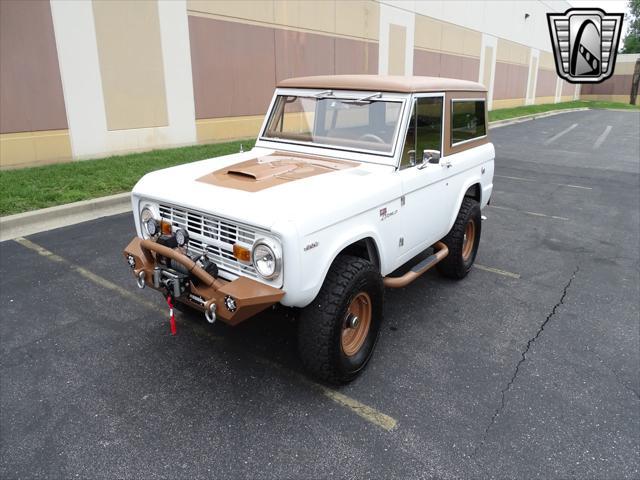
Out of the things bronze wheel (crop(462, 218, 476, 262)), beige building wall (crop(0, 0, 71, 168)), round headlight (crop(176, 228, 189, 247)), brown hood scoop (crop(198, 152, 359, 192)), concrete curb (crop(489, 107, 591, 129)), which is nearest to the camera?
round headlight (crop(176, 228, 189, 247))

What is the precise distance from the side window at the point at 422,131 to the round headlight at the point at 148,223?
6.61ft

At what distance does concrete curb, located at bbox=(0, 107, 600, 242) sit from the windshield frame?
3.78m

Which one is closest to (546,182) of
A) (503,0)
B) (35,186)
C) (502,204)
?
(502,204)

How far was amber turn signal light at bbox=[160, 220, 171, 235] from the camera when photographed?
11.8 feet

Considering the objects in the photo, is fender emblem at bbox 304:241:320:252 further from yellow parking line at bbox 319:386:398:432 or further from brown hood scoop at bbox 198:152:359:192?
yellow parking line at bbox 319:386:398:432

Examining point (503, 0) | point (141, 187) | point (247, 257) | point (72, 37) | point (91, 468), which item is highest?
point (503, 0)

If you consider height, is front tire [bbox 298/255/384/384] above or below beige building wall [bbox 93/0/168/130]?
below

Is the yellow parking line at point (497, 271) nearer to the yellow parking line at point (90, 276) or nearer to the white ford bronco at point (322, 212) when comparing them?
the white ford bronco at point (322, 212)

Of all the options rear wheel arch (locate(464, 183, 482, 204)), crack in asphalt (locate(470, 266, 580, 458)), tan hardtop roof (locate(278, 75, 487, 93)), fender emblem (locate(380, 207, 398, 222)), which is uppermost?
tan hardtop roof (locate(278, 75, 487, 93))

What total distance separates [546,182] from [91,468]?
11004 mm

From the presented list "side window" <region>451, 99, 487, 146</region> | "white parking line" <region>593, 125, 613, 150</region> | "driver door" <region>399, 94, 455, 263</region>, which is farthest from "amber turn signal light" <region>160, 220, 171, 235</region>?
"white parking line" <region>593, 125, 613, 150</region>

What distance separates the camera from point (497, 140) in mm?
18906

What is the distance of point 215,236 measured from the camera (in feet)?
10.8

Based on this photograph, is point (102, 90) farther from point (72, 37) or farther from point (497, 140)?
point (497, 140)
